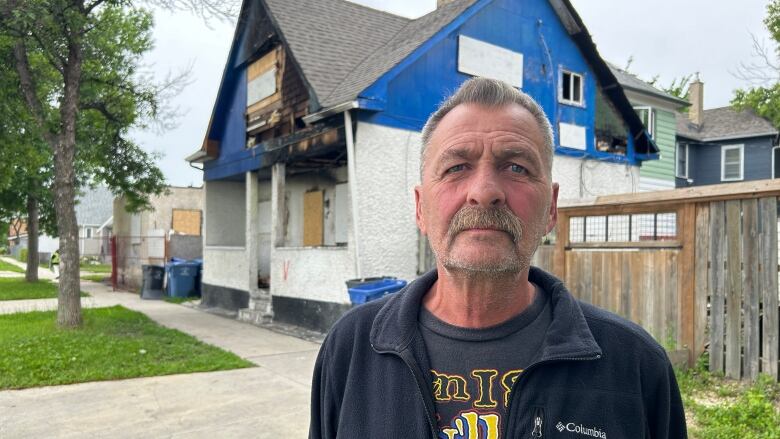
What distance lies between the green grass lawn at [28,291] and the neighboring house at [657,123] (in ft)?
57.1

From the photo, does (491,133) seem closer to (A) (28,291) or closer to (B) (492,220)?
(B) (492,220)

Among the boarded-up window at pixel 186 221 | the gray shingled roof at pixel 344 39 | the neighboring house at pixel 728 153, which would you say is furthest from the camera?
the boarded-up window at pixel 186 221

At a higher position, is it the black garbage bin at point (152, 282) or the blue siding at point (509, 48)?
the blue siding at point (509, 48)

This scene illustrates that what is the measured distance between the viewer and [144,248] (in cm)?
1994

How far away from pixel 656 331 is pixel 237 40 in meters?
10.8

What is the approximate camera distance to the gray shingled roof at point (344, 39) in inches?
397

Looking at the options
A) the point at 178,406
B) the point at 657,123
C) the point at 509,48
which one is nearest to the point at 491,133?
the point at 178,406

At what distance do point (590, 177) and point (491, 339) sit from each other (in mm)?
12083

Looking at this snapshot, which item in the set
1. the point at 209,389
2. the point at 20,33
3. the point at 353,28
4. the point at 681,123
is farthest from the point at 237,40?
the point at 681,123

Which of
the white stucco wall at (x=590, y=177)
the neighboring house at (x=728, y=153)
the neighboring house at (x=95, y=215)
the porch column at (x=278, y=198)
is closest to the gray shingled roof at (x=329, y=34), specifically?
the porch column at (x=278, y=198)

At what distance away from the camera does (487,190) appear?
1.69 meters

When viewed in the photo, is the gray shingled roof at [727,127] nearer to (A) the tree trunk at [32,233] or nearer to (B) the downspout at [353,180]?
(B) the downspout at [353,180]

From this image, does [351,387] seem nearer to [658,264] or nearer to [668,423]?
[668,423]

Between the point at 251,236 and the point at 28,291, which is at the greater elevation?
the point at 251,236
